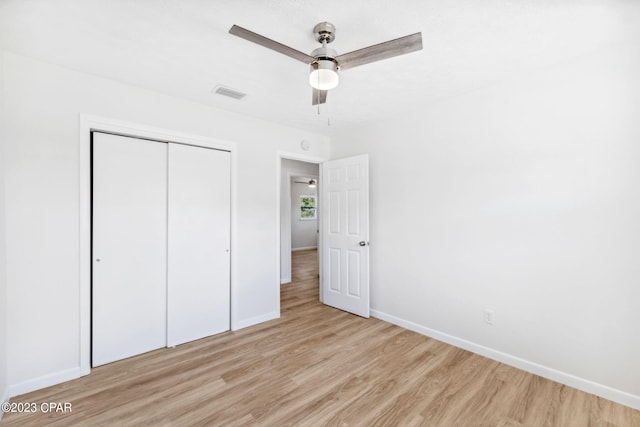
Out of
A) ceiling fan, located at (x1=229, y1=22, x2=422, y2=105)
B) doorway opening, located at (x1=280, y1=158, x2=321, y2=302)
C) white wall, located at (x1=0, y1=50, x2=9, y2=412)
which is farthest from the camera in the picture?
doorway opening, located at (x1=280, y1=158, x2=321, y2=302)

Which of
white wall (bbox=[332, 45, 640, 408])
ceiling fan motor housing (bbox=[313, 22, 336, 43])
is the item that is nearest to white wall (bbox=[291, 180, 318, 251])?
white wall (bbox=[332, 45, 640, 408])

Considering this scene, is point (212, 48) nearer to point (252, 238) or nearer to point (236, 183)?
point (236, 183)

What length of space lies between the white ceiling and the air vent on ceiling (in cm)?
8

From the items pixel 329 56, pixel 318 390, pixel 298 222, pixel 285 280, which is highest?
pixel 329 56

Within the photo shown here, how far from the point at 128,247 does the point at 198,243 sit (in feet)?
2.05

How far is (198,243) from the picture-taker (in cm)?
304

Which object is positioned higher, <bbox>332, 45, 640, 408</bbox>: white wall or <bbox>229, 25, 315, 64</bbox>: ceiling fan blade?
<bbox>229, 25, 315, 64</bbox>: ceiling fan blade

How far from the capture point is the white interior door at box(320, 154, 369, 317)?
3.60 meters

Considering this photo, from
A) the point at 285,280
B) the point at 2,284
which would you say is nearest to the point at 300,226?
the point at 285,280

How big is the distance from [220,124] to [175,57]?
1031mm

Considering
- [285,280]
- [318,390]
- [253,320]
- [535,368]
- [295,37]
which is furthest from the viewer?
[285,280]

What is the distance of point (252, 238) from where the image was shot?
135 inches

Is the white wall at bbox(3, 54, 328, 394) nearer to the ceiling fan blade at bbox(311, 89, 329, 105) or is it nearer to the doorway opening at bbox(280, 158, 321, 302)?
the ceiling fan blade at bbox(311, 89, 329, 105)

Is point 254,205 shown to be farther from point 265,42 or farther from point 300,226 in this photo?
point 300,226
